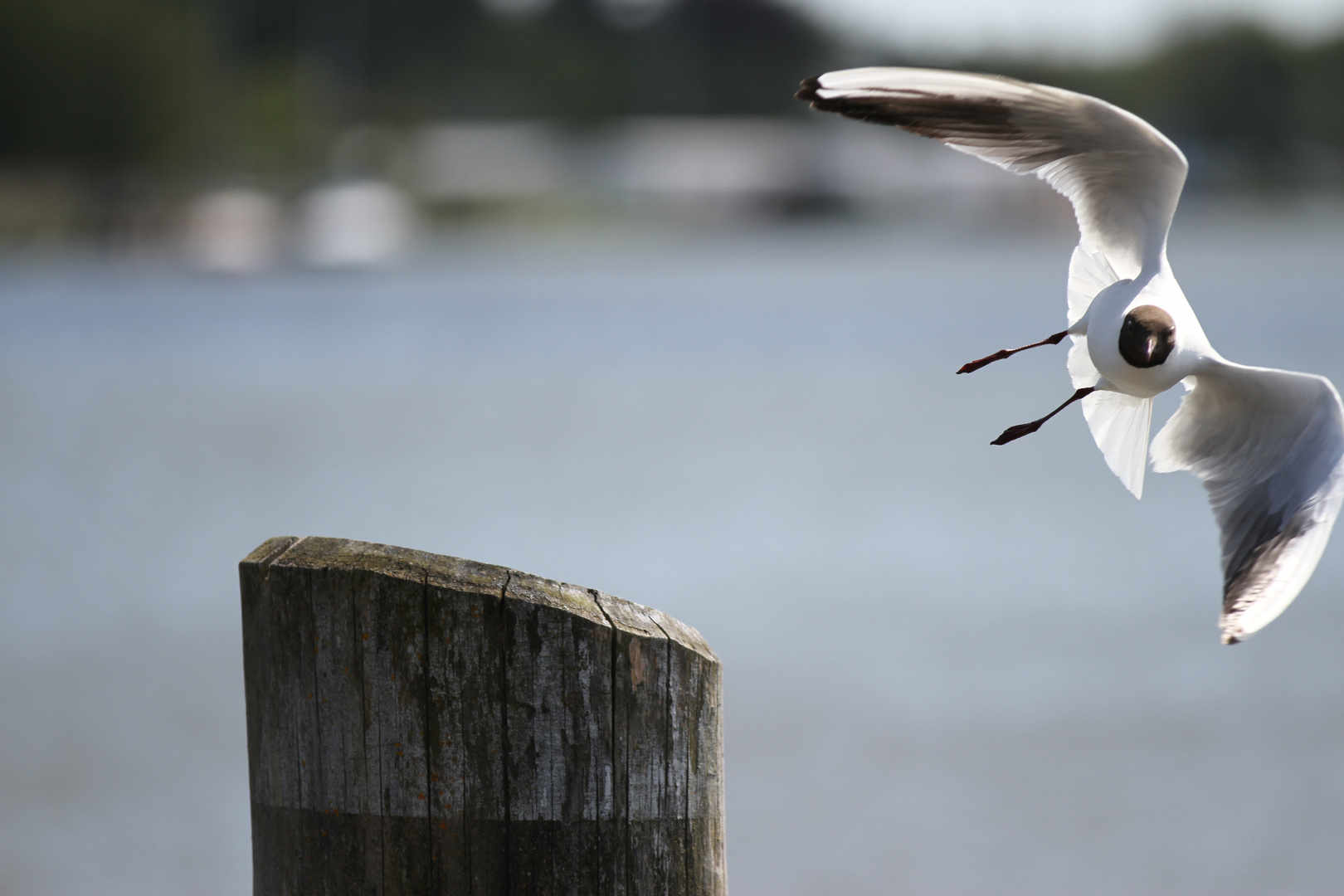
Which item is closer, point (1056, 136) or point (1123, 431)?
point (1056, 136)

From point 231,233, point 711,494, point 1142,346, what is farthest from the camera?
point 231,233

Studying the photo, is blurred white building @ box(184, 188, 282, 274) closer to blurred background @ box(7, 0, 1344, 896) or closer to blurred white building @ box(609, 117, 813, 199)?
blurred background @ box(7, 0, 1344, 896)

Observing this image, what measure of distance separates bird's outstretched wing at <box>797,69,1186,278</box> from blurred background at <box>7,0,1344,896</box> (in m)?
3.95

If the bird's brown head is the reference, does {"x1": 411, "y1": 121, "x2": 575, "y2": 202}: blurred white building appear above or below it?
above

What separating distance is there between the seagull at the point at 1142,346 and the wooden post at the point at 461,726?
3.07 ft

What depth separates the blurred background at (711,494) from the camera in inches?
269


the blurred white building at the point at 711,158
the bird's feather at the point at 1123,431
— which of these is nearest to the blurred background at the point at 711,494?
the bird's feather at the point at 1123,431

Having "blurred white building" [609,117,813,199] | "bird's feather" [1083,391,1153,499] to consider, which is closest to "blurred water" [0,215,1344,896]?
"bird's feather" [1083,391,1153,499]

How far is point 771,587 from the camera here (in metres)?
10.8

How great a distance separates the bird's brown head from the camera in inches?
91.1

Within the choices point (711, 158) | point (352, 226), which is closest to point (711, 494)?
point (352, 226)

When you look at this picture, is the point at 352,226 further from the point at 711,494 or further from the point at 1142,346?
the point at 1142,346

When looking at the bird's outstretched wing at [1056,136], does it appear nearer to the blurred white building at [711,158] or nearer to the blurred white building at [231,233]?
the blurred white building at [231,233]

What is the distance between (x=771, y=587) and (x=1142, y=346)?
339 inches
